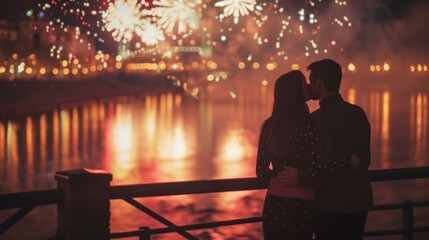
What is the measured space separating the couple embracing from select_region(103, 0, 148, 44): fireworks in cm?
1297

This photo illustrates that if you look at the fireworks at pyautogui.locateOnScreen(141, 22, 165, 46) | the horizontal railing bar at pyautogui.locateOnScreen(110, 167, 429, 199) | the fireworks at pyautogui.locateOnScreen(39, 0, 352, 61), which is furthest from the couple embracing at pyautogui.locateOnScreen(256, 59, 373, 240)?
the fireworks at pyautogui.locateOnScreen(141, 22, 165, 46)

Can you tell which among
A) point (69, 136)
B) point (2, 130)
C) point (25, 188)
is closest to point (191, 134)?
point (69, 136)

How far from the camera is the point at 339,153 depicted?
3949mm

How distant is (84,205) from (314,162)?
1489 millimetres

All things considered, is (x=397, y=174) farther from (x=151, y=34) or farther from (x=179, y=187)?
(x=151, y=34)

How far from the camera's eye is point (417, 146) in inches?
923

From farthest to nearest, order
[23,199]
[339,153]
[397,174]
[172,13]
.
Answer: [172,13]
[397,174]
[23,199]
[339,153]

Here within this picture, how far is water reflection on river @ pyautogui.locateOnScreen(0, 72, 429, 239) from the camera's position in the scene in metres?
11.4

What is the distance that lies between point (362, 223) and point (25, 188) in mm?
11030

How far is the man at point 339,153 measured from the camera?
3.95 m

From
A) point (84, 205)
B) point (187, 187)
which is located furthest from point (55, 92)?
point (84, 205)

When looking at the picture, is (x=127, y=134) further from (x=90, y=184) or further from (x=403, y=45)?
(x=90, y=184)

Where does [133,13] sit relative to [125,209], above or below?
above

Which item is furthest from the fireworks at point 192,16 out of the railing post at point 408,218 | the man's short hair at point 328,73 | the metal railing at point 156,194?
the man's short hair at point 328,73
